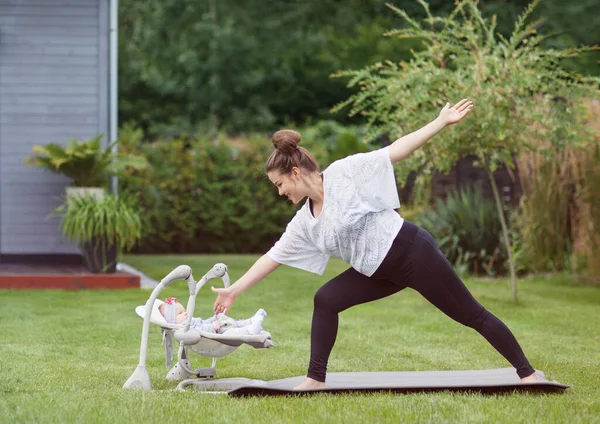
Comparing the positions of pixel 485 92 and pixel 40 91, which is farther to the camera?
pixel 40 91

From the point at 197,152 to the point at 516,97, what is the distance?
864 cm

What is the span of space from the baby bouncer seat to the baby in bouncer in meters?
0.05

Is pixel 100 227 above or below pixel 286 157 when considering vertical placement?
below

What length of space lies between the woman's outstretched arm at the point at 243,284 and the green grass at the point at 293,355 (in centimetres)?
45

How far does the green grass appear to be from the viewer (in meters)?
4.53

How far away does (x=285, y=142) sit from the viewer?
16.0ft

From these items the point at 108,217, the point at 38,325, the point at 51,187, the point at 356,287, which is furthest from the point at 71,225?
the point at 356,287

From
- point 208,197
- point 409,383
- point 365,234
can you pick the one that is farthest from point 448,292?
point 208,197

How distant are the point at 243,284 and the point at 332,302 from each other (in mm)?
448

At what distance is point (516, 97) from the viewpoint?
902cm

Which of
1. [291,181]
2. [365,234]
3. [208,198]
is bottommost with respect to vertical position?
[208,198]

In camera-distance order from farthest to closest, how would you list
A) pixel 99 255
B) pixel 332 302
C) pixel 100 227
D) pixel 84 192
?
pixel 84 192, pixel 99 255, pixel 100 227, pixel 332 302

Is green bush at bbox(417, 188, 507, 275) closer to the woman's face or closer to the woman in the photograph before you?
the woman

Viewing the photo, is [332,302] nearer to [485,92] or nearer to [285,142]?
[285,142]
